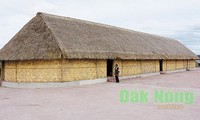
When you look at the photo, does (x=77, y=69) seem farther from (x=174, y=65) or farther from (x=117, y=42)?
(x=174, y=65)

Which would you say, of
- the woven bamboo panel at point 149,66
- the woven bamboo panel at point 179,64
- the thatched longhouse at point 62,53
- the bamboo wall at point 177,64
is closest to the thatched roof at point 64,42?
the thatched longhouse at point 62,53

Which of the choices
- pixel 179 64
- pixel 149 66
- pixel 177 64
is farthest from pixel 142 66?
pixel 179 64

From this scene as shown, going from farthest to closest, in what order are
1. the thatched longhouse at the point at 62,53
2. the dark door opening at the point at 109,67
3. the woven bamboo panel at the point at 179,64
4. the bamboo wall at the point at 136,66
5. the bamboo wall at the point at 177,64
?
the woven bamboo panel at the point at 179,64
the bamboo wall at the point at 177,64
the bamboo wall at the point at 136,66
the dark door opening at the point at 109,67
the thatched longhouse at the point at 62,53

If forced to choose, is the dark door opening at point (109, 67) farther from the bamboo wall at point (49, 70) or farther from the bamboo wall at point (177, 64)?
the bamboo wall at point (177, 64)

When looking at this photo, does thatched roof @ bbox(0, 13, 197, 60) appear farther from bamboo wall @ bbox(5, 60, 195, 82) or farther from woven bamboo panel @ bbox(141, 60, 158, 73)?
woven bamboo panel @ bbox(141, 60, 158, 73)

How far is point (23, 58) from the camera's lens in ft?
56.2

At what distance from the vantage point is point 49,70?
17250 millimetres

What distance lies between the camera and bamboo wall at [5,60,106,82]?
17.2 meters

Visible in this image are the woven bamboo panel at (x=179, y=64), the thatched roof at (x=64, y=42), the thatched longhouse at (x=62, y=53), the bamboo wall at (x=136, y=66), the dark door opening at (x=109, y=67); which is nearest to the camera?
the thatched roof at (x=64, y=42)

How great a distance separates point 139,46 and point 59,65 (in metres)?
12.5

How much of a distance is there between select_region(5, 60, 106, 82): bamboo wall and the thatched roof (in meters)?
0.74

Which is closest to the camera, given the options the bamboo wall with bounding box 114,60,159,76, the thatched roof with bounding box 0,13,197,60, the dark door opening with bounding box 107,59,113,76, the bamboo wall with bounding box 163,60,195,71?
the thatched roof with bounding box 0,13,197,60

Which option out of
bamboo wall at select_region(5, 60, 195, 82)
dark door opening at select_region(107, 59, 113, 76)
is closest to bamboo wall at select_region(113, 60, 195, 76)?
dark door opening at select_region(107, 59, 113, 76)

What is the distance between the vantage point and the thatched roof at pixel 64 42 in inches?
671
